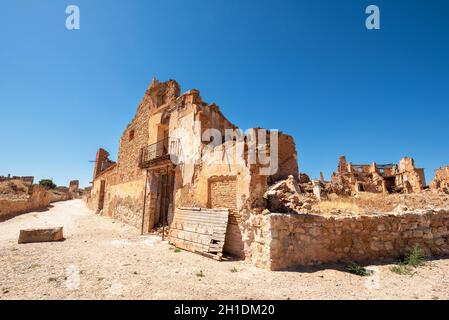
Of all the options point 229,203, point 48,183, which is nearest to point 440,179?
point 229,203

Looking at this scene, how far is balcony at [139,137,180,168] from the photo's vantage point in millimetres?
9955

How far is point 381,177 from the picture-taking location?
2458 cm

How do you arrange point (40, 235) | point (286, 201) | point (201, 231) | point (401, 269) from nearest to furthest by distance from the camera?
point (401, 269) → point (201, 231) → point (40, 235) → point (286, 201)

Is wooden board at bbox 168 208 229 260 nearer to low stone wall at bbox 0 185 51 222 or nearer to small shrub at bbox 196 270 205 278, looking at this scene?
small shrub at bbox 196 270 205 278

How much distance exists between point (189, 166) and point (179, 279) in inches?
204

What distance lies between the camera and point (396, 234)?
5965 millimetres

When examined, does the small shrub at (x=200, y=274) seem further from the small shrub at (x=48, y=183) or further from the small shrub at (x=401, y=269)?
the small shrub at (x=48, y=183)

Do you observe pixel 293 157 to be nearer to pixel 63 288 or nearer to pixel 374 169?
pixel 63 288

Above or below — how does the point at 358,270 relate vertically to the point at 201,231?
below

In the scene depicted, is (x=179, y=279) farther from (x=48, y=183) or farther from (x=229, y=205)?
(x=48, y=183)

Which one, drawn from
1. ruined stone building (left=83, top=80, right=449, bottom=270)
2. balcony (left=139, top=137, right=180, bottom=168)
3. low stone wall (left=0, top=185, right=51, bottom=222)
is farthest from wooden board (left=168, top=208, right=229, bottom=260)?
low stone wall (left=0, top=185, right=51, bottom=222)

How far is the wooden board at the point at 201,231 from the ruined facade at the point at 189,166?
0.97 ft

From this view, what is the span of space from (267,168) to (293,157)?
977 centimetres

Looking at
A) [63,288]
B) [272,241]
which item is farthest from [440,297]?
[63,288]
